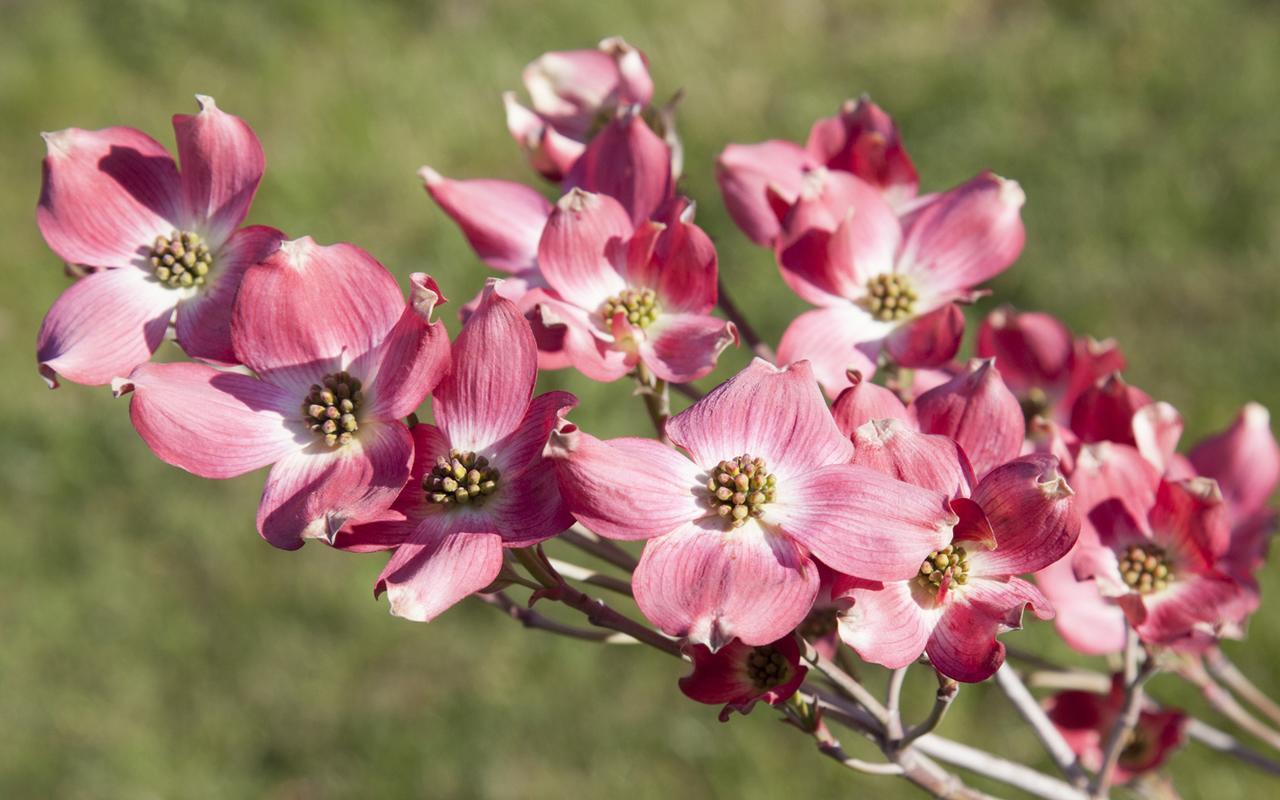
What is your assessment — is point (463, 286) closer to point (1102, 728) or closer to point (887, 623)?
point (1102, 728)

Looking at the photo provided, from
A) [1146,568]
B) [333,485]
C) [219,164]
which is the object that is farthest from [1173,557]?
[219,164]

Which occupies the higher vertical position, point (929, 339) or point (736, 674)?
point (929, 339)

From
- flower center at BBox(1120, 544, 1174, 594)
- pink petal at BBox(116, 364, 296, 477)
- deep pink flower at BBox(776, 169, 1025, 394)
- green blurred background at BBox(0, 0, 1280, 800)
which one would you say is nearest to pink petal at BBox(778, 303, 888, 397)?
deep pink flower at BBox(776, 169, 1025, 394)

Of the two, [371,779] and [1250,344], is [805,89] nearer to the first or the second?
[1250,344]

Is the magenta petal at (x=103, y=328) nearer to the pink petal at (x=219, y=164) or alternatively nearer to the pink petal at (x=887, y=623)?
the pink petal at (x=219, y=164)

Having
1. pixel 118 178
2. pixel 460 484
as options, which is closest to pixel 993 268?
pixel 460 484

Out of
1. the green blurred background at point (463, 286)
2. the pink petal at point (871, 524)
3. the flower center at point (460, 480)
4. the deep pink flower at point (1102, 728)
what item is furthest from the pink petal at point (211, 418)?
the green blurred background at point (463, 286)
